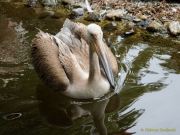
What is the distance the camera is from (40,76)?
25.7 feet

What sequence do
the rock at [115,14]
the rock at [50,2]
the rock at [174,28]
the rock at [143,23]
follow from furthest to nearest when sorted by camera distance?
the rock at [50,2], the rock at [115,14], the rock at [143,23], the rock at [174,28]

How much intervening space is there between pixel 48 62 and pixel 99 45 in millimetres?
999

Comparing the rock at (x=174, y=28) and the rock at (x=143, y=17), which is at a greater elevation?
the rock at (x=143, y=17)

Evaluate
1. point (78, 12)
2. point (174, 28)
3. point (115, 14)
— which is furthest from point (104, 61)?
point (78, 12)

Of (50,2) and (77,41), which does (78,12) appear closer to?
(50,2)

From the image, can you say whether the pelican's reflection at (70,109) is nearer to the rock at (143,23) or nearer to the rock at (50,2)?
the rock at (143,23)

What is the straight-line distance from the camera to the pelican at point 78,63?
7117 mm

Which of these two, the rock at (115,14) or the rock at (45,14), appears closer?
the rock at (115,14)

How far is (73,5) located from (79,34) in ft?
9.54

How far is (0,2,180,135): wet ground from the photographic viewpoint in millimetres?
6582

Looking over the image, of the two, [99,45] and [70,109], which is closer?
[99,45]

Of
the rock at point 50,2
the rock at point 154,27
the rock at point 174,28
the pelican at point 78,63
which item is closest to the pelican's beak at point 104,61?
the pelican at point 78,63

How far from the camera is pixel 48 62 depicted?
7.69 meters

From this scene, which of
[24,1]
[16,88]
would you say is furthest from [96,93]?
[24,1]
